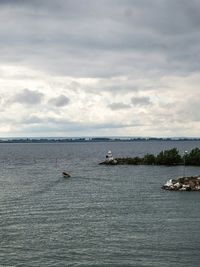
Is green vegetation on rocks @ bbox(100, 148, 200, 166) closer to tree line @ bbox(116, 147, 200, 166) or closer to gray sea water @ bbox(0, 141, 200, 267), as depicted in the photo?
tree line @ bbox(116, 147, 200, 166)

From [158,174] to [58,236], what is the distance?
2818 inches

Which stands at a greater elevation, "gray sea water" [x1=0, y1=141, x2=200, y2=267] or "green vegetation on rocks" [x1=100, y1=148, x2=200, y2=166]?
"green vegetation on rocks" [x1=100, y1=148, x2=200, y2=166]

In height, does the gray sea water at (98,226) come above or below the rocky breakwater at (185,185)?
below

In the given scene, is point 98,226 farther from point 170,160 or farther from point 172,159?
point 172,159

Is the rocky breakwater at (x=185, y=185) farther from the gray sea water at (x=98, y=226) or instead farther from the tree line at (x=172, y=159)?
the tree line at (x=172, y=159)

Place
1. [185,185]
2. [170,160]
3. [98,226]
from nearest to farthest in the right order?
[98,226]
[185,185]
[170,160]

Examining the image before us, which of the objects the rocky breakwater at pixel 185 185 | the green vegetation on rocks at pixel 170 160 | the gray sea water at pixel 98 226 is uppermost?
the green vegetation on rocks at pixel 170 160

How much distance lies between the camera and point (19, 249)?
4788 cm

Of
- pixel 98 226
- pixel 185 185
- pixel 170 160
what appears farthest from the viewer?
pixel 170 160

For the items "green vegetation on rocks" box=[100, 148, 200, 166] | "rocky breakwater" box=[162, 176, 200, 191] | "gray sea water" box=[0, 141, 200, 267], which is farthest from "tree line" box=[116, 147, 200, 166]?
"rocky breakwater" box=[162, 176, 200, 191]

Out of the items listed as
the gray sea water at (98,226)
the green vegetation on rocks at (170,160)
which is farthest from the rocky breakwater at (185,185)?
the green vegetation on rocks at (170,160)

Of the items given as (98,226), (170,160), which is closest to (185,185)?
(98,226)

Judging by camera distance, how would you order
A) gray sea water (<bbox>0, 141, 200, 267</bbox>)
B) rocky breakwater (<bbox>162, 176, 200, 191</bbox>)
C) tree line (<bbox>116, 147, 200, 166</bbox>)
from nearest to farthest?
gray sea water (<bbox>0, 141, 200, 267</bbox>), rocky breakwater (<bbox>162, 176, 200, 191</bbox>), tree line (<bbox>116, 147, 200, 166</bbox>)

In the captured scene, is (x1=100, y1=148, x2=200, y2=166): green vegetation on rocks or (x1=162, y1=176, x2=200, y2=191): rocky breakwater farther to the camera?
(x1=100, y1=148, x2=200, y2=166): green vegetation on rocks
